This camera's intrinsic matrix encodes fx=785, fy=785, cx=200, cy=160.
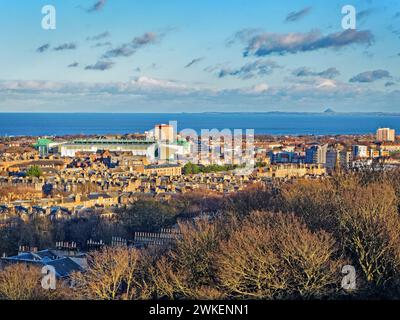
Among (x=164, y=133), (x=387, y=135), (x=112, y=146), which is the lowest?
(x=112, y=146)

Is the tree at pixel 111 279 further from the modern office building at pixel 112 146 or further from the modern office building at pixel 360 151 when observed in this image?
the modern office building at pixel 112 146

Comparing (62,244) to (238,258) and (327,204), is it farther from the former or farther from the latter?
Result: (238,258)

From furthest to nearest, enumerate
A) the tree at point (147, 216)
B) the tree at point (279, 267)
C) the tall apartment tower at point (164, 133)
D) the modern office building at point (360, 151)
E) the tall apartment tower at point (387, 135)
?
the tall apartment tower at point (164, 133)
the tall apartment tower at point (387, 135)
the modern office building at point (360, 151)
the tree at point (147, 216)
the tree at point (279, 267)

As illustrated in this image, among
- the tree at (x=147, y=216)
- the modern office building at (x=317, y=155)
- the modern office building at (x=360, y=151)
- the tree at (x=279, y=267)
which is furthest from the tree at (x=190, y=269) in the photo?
the modern office building at (x=317, y=155)

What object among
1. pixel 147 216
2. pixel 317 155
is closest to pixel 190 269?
pixel 147 216

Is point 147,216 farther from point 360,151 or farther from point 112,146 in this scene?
point 112,146

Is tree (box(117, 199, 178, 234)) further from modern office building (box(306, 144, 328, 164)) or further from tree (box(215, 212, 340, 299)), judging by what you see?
modern office building (box(306, 144, 328, 164))

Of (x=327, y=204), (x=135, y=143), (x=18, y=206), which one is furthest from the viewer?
(x=135, y=143)

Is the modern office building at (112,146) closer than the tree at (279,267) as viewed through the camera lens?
No

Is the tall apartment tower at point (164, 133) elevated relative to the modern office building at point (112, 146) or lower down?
elevated

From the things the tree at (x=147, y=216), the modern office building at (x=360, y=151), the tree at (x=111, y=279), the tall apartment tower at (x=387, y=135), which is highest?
the tall apartment tower at (x=387, y=135)
